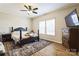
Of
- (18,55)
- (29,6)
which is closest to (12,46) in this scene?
(18,55)

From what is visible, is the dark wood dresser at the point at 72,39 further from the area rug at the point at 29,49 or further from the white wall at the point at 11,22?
the white wall at the point at 11,22

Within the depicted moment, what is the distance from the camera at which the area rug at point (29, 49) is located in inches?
86.1

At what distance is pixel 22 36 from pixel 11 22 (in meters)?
0.37

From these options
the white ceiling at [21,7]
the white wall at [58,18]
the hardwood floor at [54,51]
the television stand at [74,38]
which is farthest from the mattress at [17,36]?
the television stand at [74,38]

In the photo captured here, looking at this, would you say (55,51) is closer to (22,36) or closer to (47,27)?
(47,27)

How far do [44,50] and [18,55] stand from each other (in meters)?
0.54

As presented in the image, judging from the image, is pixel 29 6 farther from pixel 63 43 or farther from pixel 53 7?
pixel 63 43

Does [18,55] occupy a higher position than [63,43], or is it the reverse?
[63,43]

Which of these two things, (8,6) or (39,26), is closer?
(8,6)

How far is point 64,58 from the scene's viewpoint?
87.0 inches

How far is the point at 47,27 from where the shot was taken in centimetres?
238

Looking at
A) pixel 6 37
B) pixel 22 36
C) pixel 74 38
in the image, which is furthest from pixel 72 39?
pixel 6 37

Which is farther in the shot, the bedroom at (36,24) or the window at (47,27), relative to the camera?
the window at (47,27)

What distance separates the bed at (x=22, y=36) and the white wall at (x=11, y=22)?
0.34 feet
